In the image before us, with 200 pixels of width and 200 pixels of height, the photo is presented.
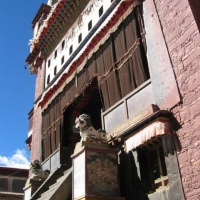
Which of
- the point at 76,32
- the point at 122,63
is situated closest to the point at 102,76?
the point at 122,63

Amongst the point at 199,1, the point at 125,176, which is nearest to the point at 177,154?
the point at 125,176

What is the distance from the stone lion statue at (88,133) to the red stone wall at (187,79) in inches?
96.5

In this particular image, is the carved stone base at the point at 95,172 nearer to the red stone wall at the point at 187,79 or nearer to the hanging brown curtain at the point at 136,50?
the red stone wall at the point at 187,79

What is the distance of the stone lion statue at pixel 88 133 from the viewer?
28.9 feet

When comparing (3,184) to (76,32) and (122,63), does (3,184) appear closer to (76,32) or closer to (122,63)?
(76,32)

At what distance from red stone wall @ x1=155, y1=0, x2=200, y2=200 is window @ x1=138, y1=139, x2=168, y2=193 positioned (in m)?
1.03

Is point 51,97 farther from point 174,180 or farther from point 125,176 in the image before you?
point 174,180

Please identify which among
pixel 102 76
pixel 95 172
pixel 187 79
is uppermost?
pixel 102 76

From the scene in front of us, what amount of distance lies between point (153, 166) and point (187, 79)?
2.41 meters

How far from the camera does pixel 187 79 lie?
7.27 m

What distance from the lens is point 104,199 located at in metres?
7.73

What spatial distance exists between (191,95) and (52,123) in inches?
342

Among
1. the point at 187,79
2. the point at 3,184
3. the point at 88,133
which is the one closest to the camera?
the point at 187,79

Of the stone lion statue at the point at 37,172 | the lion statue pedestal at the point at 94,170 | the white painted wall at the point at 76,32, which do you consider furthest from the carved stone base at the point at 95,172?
the white painted wall at the point at 76,32
